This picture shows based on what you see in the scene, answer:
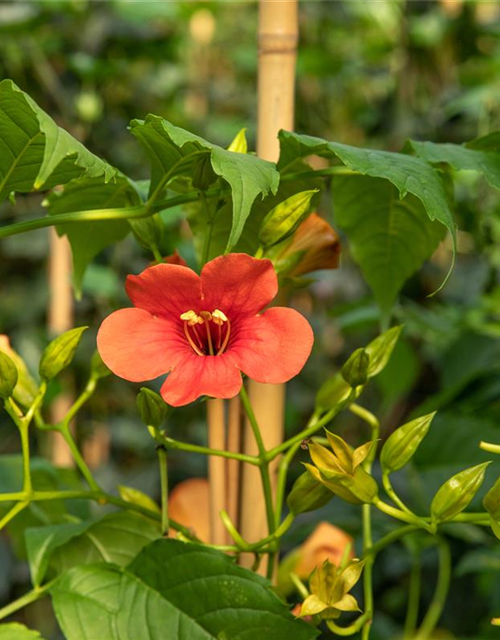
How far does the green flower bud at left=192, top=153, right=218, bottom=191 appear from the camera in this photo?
0.35m

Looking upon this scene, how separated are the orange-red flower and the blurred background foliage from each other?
19 cm

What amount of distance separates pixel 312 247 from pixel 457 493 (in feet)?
0.46

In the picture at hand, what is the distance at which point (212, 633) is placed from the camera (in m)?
0.36

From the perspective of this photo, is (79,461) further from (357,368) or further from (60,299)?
(60,299)

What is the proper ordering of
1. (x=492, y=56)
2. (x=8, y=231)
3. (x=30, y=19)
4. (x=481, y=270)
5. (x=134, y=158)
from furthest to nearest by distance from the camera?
(x=134, y=158), (x=492, y=56), (x=30, y=19), (x=481, y=270), (x=8, y=231)

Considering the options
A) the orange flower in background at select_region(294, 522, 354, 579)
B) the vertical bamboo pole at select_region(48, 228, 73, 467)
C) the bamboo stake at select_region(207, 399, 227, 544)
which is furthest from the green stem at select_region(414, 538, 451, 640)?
the vertical bamboo pole at select_region(48, 228, 73, 467)

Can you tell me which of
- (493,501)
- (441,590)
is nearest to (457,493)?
(493,501)

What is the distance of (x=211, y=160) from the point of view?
318 millimetres

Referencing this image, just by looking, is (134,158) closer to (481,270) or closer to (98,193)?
(481,270)

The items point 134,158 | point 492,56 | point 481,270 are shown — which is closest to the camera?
point 481,270

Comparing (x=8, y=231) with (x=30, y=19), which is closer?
(x=8, y=231)

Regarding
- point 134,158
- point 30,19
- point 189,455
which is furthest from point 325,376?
point 30,19

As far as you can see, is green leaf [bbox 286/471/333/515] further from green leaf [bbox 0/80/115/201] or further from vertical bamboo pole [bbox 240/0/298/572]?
green leaf [bbox 0/80/115/201]

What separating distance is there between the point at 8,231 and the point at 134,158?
4.19ft
